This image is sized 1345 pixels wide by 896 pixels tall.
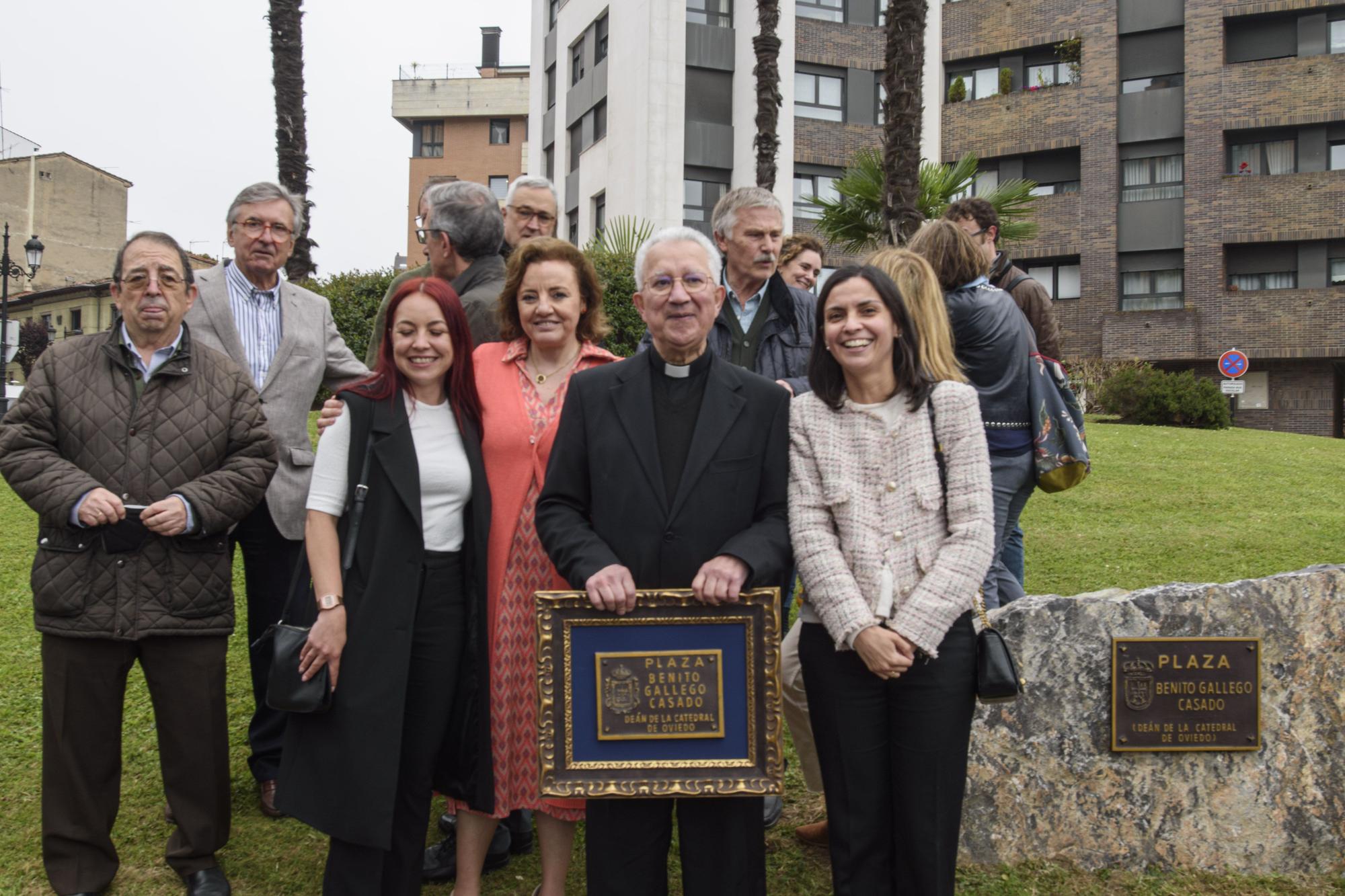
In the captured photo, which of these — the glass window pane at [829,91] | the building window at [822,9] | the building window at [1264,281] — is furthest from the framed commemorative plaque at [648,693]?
the building window at [1264,281]

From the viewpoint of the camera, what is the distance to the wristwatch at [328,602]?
3244mm

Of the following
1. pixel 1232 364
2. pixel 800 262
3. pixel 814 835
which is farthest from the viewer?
pixel 1232 364

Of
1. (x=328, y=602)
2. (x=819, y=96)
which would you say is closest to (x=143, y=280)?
(x=328, y=602)

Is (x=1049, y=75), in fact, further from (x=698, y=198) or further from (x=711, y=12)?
(x=698, y=198)

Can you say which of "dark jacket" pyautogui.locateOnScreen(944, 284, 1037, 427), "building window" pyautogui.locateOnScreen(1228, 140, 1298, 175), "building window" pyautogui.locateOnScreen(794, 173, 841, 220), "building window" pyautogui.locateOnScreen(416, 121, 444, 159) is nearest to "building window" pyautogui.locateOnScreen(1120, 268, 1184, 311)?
"building window" pyautogui.locateOnScreen(1228, 140, 1298, 175)

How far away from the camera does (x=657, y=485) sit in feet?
10.5

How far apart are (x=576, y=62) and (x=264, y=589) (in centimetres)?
3166

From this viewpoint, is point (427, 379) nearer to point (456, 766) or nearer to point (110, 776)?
point (456, 766)

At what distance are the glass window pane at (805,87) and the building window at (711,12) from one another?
10.1 feet

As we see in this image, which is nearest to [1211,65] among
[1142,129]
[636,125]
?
[1142,129]

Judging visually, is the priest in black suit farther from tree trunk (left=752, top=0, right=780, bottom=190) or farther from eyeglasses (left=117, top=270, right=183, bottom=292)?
tree trunk (left=752, top=0, right=780, bottom=190)

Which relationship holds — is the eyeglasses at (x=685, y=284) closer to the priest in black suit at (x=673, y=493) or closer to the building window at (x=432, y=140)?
the priest in black suit at (x=673, y=493)

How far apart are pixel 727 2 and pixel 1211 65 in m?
15.2

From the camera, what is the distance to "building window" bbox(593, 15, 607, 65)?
31484 mm
